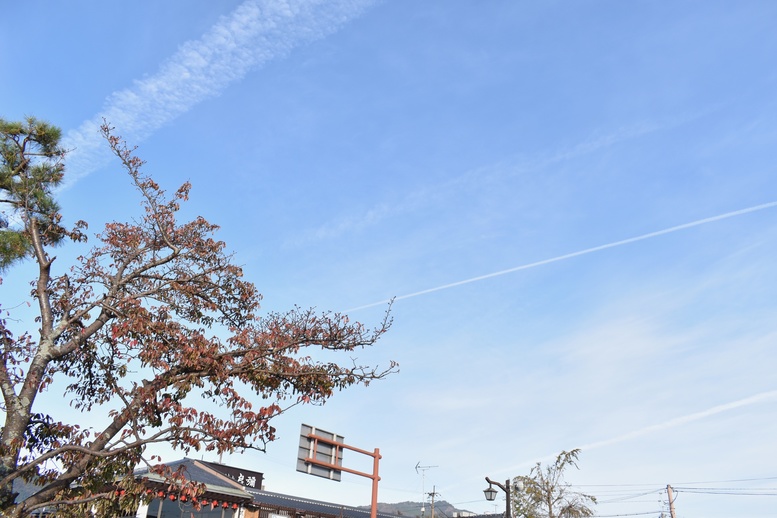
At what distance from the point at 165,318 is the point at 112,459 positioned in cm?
295

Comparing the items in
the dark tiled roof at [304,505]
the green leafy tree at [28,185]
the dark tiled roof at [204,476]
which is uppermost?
the green leafy tree at [28,185]

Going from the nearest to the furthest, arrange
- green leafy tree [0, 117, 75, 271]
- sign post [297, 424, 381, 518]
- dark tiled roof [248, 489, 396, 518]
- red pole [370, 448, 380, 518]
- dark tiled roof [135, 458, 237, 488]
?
green leafy tree [0, 117, 75, 271]
sign post [297, 424, 381, 518]
red pole [370, 448, 380, 518]
dark tiled roof [135, 458, 237, 488]
dark tiled roof [248, 489, 396, 518]

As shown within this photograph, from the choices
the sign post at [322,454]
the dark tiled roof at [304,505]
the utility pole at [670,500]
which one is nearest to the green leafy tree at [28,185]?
the sign post at [322,454]

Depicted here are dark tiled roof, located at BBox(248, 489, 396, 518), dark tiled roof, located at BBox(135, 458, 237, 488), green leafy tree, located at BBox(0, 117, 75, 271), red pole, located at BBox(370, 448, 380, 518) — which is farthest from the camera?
dark tiled roof, located at BBox(248, 489, 396, 518)

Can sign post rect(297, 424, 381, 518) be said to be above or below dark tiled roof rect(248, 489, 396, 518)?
above

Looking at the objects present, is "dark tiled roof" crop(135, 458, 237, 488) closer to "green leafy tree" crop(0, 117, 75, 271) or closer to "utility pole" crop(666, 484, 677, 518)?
"green leafy tree" crop(0, 117, 75, 271)

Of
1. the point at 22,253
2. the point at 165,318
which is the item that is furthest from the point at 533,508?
the point at 22,253

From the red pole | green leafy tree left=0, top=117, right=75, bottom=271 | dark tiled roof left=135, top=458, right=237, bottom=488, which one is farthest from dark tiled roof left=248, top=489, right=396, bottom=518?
green leafy tree left=0, top=117, right=75, bottom=271

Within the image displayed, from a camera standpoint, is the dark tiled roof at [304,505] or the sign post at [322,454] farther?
the dark tiled roof at [304,505]

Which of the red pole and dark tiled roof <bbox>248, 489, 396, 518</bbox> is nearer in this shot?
the red pole

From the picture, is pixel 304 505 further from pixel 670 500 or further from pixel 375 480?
pixel 670 500

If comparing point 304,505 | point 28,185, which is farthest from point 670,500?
point 28,185

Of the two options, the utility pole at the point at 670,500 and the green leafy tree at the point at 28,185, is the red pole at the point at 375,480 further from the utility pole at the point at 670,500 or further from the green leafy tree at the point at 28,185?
the utility pole at the point at 670,500

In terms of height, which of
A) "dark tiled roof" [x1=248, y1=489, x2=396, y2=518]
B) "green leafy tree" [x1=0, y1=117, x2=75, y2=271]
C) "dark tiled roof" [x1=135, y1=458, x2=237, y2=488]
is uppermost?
"green leafy tree" [x1=0, y1=117, x2=75, y2=271]
